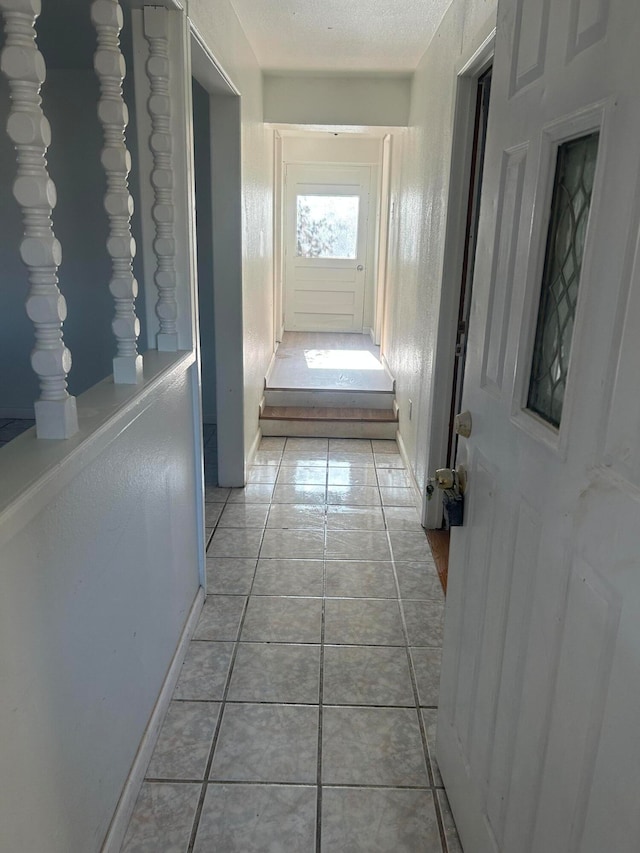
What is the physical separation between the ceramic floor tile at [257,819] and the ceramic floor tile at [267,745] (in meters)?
0.04

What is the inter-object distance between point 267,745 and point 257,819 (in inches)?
9.4

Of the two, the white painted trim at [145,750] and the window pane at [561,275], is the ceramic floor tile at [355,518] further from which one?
the window pane at [561,275]

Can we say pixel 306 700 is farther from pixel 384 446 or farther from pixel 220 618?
pixel 384 446

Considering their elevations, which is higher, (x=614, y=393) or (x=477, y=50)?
(x=477, y=50)

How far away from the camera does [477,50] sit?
2277 millimetres

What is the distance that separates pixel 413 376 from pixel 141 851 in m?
2.88

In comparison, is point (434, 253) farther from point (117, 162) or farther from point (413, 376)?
point (117, 162)

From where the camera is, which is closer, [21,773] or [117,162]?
[21,773]

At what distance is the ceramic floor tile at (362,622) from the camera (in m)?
2.28

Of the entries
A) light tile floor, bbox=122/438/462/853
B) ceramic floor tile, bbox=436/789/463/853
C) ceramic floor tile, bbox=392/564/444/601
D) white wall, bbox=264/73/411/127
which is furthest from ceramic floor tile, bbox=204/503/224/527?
white wall, bbox=264/73/411/127

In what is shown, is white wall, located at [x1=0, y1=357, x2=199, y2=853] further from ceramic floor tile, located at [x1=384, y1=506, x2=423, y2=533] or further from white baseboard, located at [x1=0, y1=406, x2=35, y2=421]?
white baseboard, located at [x1=0, y1=406, x2=35, y2=421]

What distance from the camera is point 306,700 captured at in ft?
6.47

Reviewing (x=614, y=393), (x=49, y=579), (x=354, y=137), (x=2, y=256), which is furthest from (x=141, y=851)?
(x=354, y=137)

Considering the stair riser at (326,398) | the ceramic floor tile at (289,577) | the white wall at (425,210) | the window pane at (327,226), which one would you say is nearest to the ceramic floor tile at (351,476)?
the white wall at (425,210)
